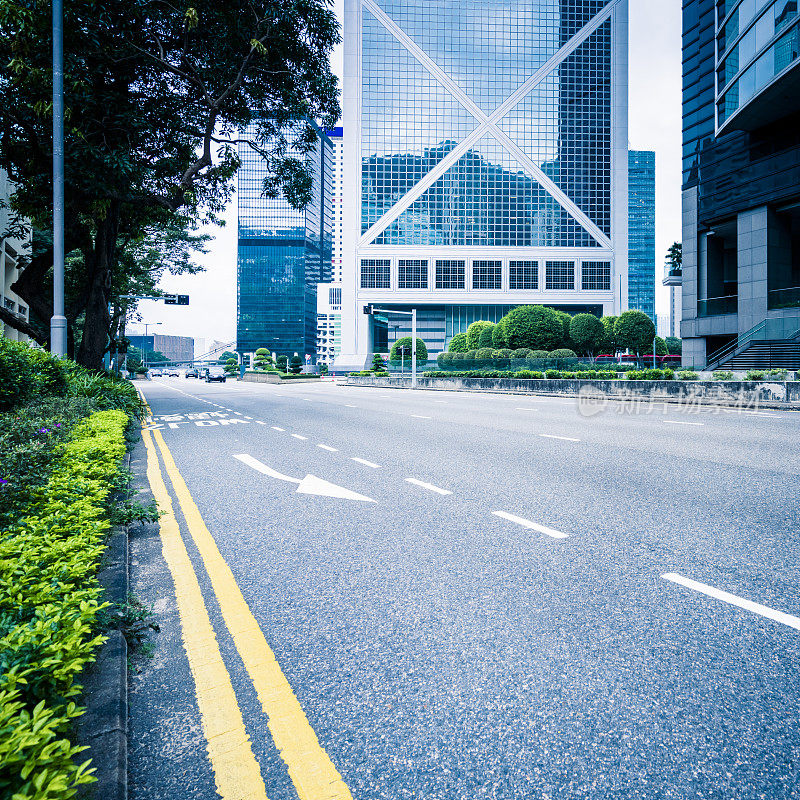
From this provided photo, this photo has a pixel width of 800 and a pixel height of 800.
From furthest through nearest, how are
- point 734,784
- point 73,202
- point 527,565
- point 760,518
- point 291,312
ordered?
point 291,312 < point 73,202 < point 760,518 < point 527,565 < point 734,784

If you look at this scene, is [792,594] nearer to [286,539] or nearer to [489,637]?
[489,637]

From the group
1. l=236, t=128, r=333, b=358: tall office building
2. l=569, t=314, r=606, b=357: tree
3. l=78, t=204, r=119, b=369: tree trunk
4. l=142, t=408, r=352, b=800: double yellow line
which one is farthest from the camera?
l=236, t=128, r=333, b=358: tall office building

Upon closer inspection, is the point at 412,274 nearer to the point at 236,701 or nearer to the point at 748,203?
the point at 748,203

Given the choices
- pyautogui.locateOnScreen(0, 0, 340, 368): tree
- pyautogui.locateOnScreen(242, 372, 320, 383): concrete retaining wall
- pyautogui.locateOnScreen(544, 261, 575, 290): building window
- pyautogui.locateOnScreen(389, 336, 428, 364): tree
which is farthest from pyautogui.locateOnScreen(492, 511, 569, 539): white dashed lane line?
pyautogui.locateOnScreen(544, 261, 575, 290): building window

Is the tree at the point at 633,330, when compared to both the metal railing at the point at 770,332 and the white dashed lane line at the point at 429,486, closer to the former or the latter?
the metal railing at the point at 770,332

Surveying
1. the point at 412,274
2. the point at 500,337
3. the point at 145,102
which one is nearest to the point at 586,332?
the point at 500,337

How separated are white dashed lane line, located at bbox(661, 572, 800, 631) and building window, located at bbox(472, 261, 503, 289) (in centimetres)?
9333

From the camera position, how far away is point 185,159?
1841 cm

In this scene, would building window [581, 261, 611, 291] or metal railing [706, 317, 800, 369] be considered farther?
building window [581, 261, 611, 291]

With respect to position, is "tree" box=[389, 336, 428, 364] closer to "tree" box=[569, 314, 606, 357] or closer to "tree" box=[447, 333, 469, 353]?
"tree" box=[447, 333, 469, 353]

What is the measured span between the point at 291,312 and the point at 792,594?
17741 centimetres

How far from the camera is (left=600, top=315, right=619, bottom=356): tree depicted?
5688 cm

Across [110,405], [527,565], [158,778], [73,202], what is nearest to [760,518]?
[527,565]

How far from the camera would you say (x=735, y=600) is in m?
3.40
